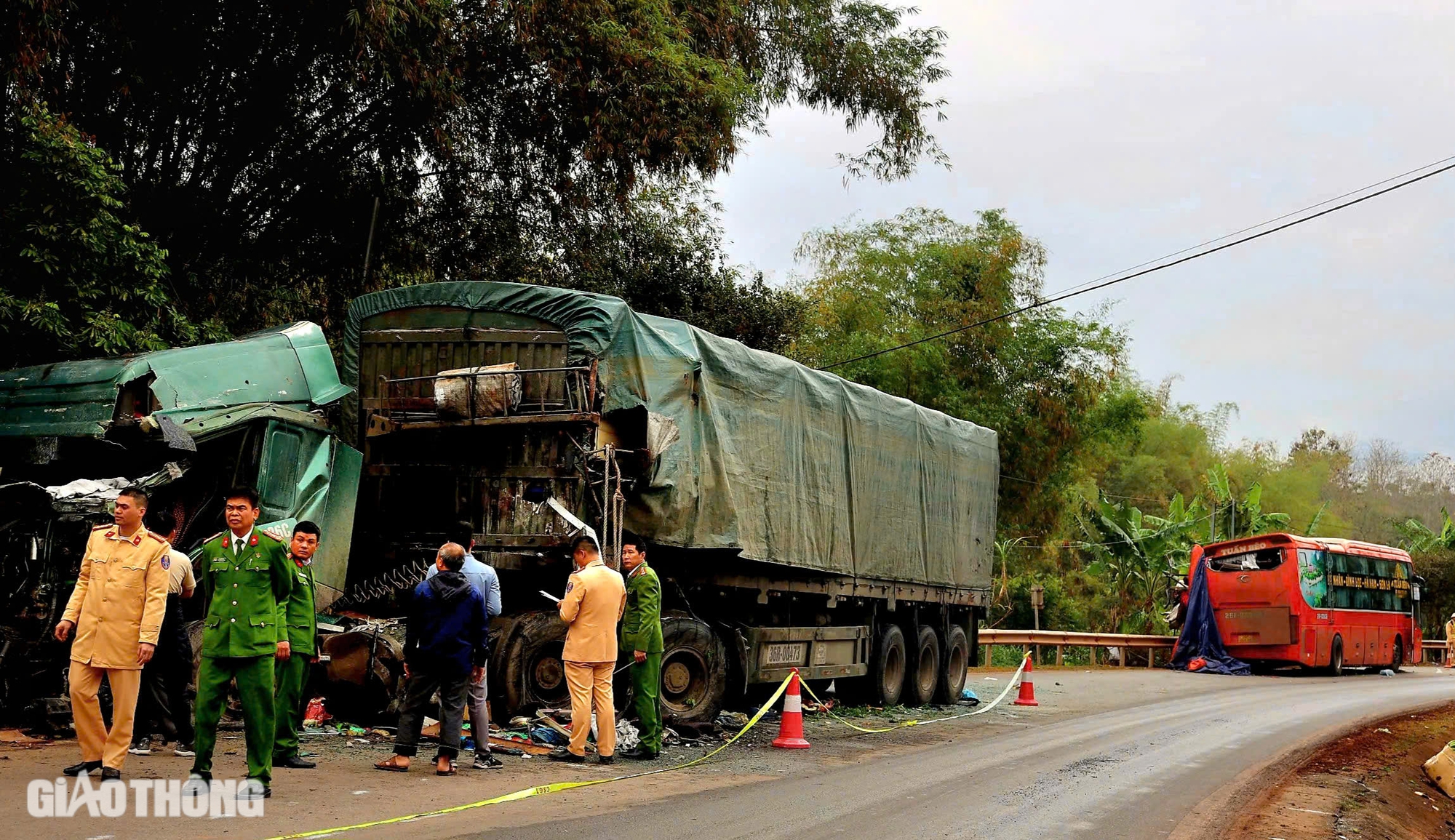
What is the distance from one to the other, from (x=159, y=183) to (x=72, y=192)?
173 inches

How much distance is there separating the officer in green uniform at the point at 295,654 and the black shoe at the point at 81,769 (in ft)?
3.56

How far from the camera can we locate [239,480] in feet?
33.6

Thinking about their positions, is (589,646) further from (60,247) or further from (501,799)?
(60,247)

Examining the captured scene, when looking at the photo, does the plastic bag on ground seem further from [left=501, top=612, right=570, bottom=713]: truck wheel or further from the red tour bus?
the red tour bus

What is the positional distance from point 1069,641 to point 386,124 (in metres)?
19.1

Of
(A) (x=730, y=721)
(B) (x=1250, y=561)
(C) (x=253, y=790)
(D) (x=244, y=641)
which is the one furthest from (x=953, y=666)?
(B) (x=1250, y=561)

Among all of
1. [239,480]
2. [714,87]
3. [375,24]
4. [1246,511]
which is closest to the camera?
[239,480]

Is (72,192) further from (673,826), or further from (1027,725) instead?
(1027,725)

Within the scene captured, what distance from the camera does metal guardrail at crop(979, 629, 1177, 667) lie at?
28.0 meters

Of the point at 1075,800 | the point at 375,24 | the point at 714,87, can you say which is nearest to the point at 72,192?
the point at 375,24

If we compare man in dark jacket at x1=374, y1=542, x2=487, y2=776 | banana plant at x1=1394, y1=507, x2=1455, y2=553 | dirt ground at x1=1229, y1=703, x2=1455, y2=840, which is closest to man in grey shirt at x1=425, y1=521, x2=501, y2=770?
man in dark jacket at x1=374, y1=542, x2=487, y2=776

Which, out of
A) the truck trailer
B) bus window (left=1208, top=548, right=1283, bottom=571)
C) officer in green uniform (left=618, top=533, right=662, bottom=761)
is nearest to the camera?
officer in green uniform (left=618, top=533, right=662, bottom=761)

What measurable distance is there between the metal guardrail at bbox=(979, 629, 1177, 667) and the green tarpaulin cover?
11.4 m

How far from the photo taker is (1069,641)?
29422 millimetres
